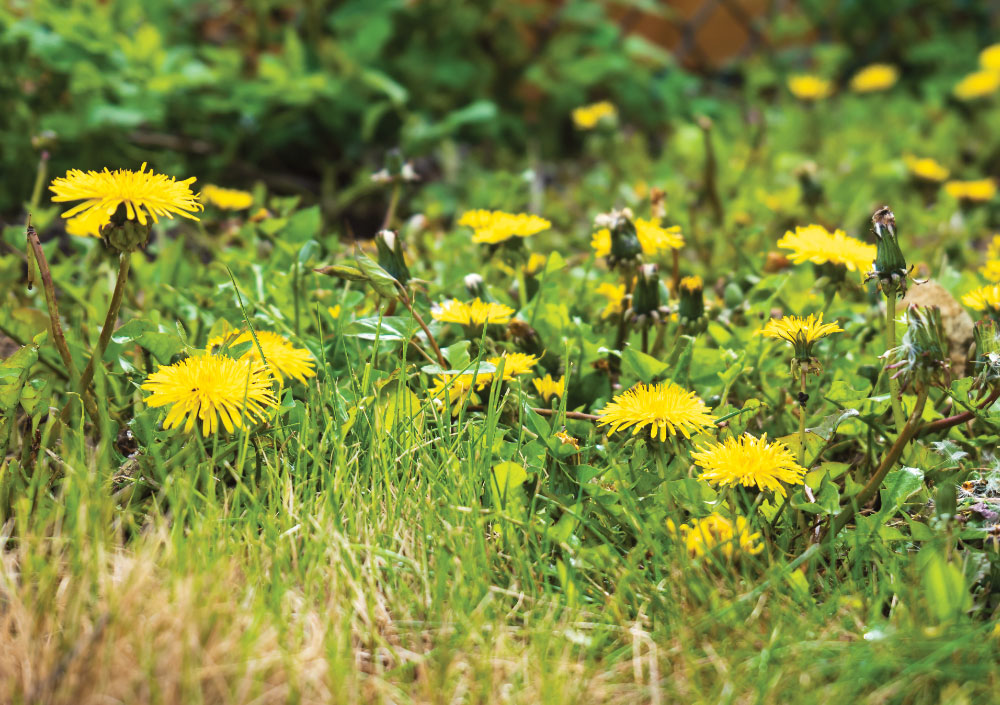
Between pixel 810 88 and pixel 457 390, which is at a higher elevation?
pixel 810 88

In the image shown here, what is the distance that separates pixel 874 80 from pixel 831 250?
9.41 ft

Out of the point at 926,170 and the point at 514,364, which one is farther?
the point at 926,170

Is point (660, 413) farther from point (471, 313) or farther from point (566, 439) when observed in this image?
point (471, 313)

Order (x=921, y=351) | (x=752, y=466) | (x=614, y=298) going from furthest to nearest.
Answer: (x=614, y=298)
(x=752, y=466)
(x=921, y=351)

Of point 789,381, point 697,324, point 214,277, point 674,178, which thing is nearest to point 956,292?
point 789,381

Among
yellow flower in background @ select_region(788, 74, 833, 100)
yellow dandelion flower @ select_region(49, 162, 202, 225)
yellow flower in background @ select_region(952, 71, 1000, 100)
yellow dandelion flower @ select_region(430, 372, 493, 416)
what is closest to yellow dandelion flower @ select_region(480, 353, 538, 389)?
yellow dandelion flower @ select_region(430, 372, 493, 416)

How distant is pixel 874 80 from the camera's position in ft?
13.1

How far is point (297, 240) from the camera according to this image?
209cm

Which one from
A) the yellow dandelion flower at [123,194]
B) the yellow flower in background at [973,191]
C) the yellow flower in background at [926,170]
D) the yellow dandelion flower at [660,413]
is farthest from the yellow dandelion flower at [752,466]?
the yellow flower in background at [926,170]

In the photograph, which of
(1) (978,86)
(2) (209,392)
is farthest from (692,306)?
(1) (978,86)

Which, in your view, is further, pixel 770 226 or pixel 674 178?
pixel 674 178

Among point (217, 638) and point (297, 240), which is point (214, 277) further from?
point (217, 638)

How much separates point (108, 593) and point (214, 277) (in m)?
1.14

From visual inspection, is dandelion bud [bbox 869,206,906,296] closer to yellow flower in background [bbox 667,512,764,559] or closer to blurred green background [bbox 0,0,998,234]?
yellow flower in background [bbox 667,512,764,559]
